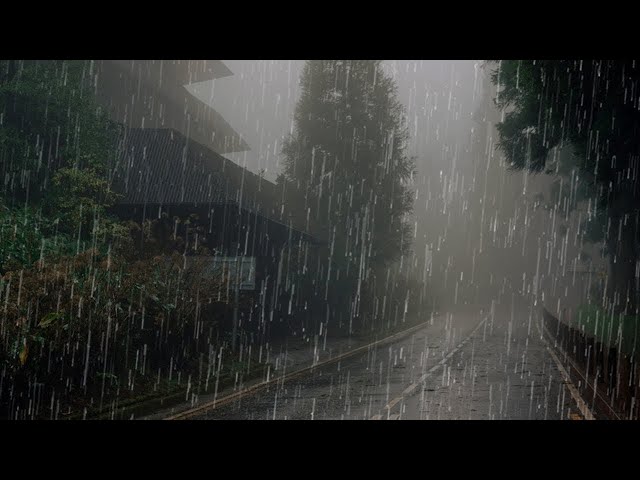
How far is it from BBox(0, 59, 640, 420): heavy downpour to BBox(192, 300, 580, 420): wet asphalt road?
0.09 meters

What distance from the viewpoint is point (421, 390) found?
40.0ft

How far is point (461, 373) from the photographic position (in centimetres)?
1488

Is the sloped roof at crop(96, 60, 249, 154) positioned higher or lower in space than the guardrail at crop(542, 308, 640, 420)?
higher

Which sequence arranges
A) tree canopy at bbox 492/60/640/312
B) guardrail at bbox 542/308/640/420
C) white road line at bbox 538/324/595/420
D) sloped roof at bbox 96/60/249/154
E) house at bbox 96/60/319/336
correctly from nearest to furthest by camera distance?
guardrail at bbox 542/308/640/420 → white road line at bbox 538/324/595/420 → tree canopy at bbox 492/60/640/312 → house at bbox 96/60/319/336 → sloped roof at bbox 96/60/249/154

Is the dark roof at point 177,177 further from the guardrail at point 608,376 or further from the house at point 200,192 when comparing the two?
the guardrail at point 608,376

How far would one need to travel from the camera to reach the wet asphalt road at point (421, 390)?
9.69m

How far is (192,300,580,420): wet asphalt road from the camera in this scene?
31.8ft

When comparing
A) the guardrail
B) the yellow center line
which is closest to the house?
the yellow center line

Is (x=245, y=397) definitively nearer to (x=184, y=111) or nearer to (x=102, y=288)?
(x=102, y=288)

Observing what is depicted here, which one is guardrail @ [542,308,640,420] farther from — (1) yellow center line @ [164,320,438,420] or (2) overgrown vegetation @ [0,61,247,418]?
(2) overgrown vegetation @ [0,61,247,418]

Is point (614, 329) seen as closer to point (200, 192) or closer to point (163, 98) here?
point (200, 192)
